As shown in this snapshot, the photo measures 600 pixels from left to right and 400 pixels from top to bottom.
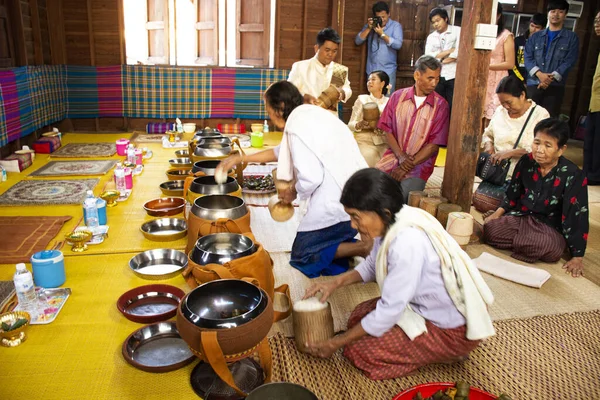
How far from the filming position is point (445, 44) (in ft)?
21.0

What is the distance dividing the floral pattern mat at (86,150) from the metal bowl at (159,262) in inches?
117

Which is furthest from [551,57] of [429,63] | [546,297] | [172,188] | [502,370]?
[502,370]

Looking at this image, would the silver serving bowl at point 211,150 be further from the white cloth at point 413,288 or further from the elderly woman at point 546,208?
the white cloth at point 413,288

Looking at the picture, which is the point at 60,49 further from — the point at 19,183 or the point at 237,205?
the point at 237,205

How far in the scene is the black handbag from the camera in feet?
12.1

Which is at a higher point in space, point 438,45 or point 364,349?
point 438,45

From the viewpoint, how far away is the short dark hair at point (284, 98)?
261 centimetres

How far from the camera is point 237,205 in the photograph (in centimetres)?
268

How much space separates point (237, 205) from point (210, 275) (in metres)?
0.78

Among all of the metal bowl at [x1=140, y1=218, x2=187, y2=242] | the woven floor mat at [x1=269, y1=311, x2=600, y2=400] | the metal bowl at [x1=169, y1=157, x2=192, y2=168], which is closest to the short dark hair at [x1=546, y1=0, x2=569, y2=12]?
the metal bowl at [x1=169, y1=157, x2=192, y2=168]

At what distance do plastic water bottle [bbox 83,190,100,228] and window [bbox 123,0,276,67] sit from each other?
461cm

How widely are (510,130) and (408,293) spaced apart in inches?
101

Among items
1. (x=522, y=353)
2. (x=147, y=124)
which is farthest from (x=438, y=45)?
(x=522, y=353)

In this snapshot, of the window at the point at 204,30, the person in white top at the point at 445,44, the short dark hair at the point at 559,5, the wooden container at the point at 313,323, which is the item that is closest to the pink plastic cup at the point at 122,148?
the window at the point at 204,30
